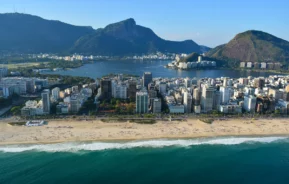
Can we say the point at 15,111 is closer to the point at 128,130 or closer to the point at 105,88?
the point at 105,88

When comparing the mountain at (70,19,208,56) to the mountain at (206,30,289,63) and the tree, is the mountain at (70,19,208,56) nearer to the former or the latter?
the mountain at (206,30,289,63)

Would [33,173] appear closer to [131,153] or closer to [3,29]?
[131,153]

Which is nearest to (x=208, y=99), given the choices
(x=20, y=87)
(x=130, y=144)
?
(x=130, y=144)

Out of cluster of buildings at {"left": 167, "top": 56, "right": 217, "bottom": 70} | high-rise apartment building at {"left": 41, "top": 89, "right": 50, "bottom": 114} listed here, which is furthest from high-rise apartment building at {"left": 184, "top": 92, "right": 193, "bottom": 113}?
cluster of buildings at {"left": 167, "top": 56, "right": 217, "bottom": 70}

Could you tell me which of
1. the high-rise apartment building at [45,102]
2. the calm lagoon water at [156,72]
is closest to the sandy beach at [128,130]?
the high-rise apartment building at [45,102]

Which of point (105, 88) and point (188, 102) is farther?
point (105, 88)

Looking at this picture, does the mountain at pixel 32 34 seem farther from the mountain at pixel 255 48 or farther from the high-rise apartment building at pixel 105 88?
the high-rise apartment building at pixel 105 88
